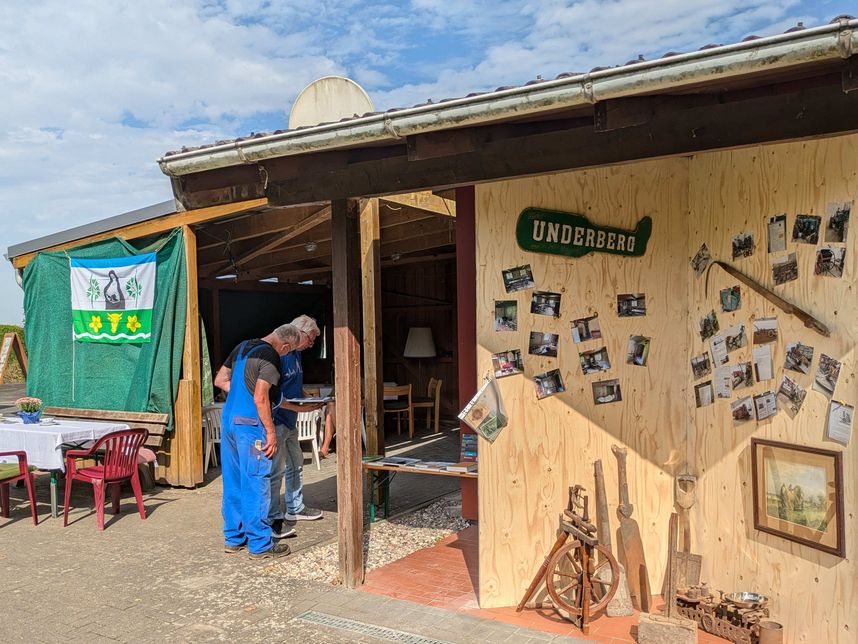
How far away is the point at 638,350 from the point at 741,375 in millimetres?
584

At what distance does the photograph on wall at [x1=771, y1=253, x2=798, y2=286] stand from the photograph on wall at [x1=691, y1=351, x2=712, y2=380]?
0.63 meters

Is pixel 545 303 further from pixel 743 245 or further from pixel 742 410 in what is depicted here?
pixel 742 410

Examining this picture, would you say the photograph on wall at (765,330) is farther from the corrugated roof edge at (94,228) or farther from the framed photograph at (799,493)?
the corrugated roof edge at (94,228)

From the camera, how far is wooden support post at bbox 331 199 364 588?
4543 millimetres

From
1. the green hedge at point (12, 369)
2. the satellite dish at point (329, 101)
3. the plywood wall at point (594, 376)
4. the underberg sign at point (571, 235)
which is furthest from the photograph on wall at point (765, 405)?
the green hedge at point (12, 369)

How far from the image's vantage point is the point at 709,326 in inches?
163

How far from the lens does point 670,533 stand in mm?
4199

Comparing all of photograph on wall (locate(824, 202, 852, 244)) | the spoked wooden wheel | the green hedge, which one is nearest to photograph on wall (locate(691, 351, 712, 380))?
photograph on wall (locate(824, 202, 852, 244))

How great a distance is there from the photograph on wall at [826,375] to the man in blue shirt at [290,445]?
138 inches

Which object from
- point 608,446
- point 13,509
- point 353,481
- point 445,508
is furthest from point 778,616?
point 13,509

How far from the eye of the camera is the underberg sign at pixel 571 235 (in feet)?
13.9

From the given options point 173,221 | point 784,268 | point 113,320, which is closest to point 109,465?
point 113,320

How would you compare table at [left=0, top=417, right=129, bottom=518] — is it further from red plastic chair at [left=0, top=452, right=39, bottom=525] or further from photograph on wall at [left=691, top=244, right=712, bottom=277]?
photograph on wall at [left=691, top=244, right=712, bottom=277]

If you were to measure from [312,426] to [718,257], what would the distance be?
219 inches
